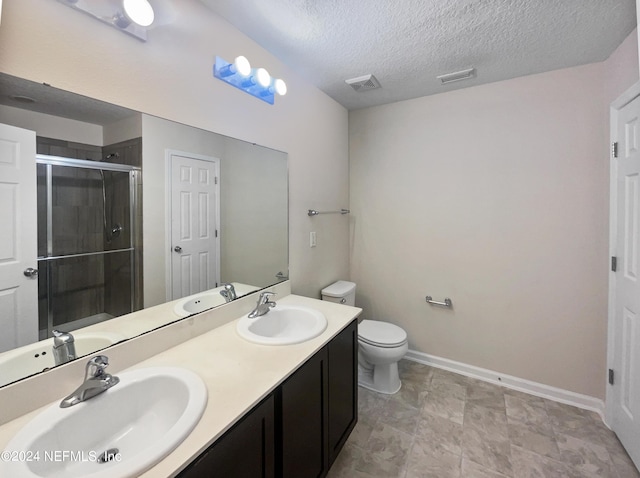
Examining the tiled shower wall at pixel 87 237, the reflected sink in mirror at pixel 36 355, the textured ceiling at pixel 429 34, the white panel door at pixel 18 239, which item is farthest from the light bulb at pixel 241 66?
Result: the reflected sink in mirror at pixel 36 355

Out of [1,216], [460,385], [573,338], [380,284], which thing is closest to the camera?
[1,216]

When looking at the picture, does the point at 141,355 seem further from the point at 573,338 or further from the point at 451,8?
the point at 573,338

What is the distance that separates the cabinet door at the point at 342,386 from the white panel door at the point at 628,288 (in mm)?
1510

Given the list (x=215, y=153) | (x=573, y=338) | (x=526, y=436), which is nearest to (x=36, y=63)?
(x=215, y=153)

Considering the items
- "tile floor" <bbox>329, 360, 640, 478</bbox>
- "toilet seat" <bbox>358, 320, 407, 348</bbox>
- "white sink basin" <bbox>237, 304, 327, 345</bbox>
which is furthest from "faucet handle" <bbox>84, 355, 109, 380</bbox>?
"toilet seat" <bbox>358, 320, 407, 348</bbox>

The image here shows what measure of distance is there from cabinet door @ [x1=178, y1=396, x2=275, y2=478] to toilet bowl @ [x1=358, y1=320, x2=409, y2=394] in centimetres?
125

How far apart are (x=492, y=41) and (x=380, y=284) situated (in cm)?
197

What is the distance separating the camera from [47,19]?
0.86 meters

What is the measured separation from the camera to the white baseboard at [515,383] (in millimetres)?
1907

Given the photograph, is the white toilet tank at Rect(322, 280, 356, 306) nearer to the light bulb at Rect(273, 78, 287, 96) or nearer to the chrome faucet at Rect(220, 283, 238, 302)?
the chrome faucet at Rect(220, 283, 238, 302)

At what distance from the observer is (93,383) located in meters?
0.84

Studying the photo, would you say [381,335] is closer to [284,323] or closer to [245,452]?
[284,323]

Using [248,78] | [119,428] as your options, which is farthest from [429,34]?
[119,428]

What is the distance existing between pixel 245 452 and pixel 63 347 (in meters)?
0.69
